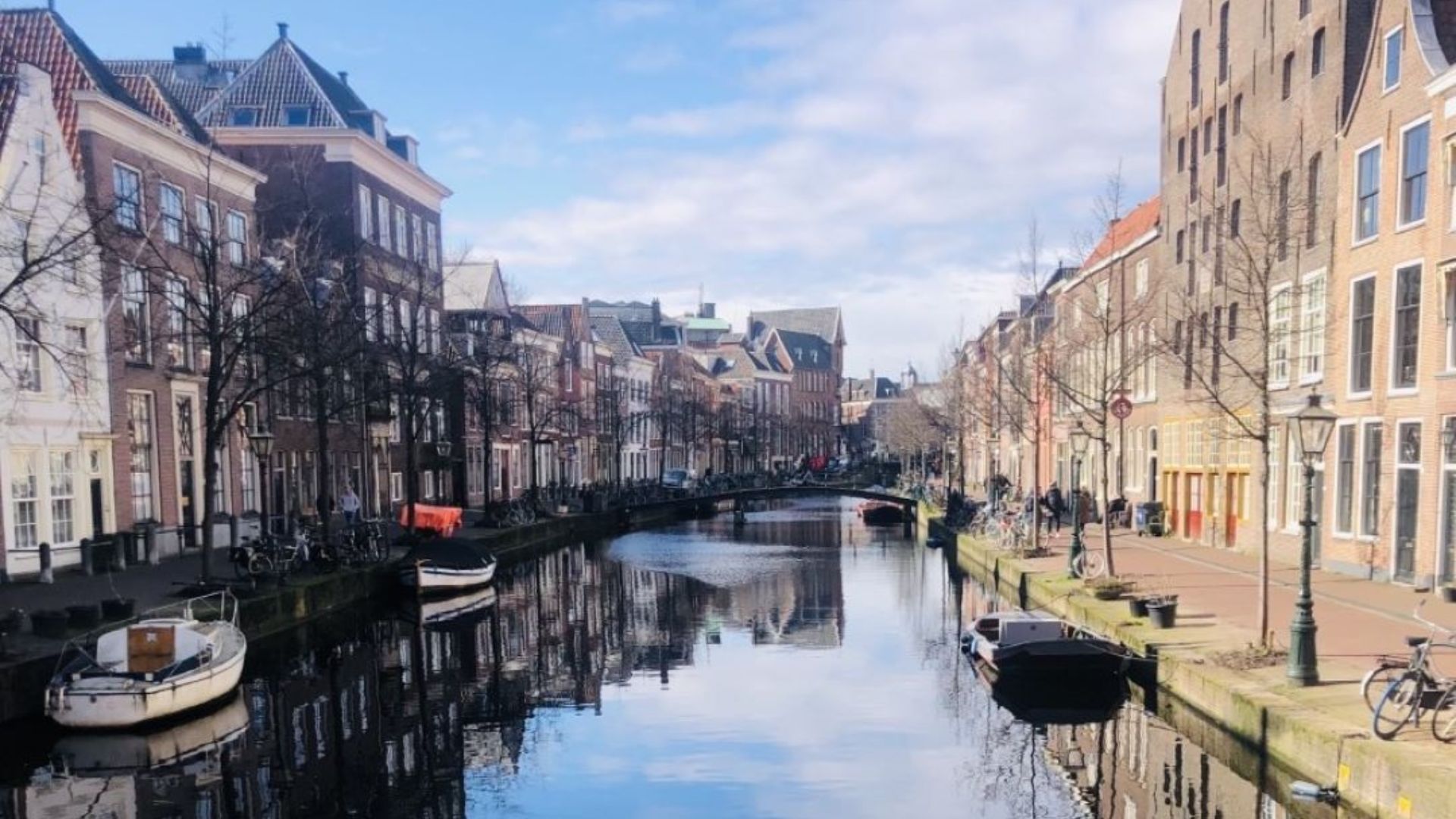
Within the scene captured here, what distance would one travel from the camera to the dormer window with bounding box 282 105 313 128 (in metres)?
39.2

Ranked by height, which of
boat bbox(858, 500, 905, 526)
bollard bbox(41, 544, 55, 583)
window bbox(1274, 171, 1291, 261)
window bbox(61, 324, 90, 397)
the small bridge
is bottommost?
boat bbox(858, 500, 905, 526)

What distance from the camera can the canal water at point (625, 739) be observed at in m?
12.6

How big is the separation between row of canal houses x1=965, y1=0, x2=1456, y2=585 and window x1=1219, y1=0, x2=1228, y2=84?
62 mm

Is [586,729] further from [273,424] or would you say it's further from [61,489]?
[273,424]

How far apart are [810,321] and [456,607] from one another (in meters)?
105

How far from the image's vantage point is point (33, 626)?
16.3m

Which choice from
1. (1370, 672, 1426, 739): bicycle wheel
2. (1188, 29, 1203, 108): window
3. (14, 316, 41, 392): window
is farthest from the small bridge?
(1370, 672, 1426, 739): bicycle wheel

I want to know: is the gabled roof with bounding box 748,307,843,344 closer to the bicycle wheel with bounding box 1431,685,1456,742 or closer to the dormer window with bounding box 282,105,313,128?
the dormer window with bounding box 282,105,313,128

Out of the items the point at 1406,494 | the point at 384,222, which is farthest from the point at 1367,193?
the point at 384,222

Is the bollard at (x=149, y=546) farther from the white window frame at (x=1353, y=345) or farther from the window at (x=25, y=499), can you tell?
the white window frame at (x=1353, y=345)

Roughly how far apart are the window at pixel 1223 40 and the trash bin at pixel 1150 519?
44.6 feet

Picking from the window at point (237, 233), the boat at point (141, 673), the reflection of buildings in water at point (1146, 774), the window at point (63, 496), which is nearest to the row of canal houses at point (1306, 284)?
the reflection of buildings in water at point (1146, 774)

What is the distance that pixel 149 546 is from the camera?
25906mm

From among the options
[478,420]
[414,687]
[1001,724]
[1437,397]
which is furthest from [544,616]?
[478,420]
